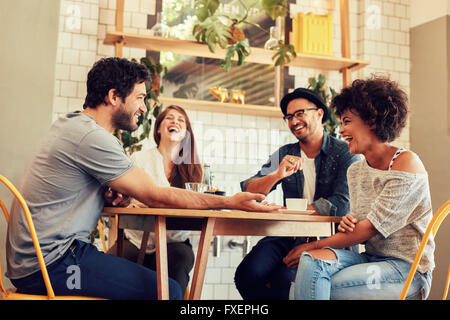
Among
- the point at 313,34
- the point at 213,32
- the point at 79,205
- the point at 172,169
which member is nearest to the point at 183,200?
the point at 79,205

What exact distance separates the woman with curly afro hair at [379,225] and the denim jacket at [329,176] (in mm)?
467

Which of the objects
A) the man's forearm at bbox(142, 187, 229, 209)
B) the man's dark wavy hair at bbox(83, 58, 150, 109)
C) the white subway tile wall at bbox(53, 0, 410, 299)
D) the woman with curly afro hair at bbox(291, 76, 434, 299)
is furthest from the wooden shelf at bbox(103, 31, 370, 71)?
the man's forearm at bbox(142, 187, 229, 209)

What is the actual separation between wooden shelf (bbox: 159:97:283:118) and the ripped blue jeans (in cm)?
225

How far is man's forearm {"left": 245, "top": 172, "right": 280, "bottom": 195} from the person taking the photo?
2.55 meters

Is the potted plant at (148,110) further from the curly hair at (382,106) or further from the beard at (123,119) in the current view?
the curly hair at (382,106)

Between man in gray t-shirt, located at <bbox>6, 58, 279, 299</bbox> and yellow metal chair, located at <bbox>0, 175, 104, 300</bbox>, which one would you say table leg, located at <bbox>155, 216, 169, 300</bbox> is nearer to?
man in gray t-shirt, located at <bbox>6, 58, 279, 299</bbox>

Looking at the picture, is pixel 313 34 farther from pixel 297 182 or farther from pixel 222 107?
pixel 297 182

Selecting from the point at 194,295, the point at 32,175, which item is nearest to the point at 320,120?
the point at 194,295

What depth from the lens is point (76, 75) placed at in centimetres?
375

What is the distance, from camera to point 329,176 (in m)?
2.61

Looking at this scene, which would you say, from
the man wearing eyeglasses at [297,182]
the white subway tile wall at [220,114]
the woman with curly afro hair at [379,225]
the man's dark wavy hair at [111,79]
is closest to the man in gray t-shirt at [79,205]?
the man's dark wavy hair at [111,79]

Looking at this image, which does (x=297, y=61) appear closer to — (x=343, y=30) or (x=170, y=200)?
(x=343, y=30)

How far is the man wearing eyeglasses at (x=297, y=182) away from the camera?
2455 mm

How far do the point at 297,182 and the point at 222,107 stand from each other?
1.38m
